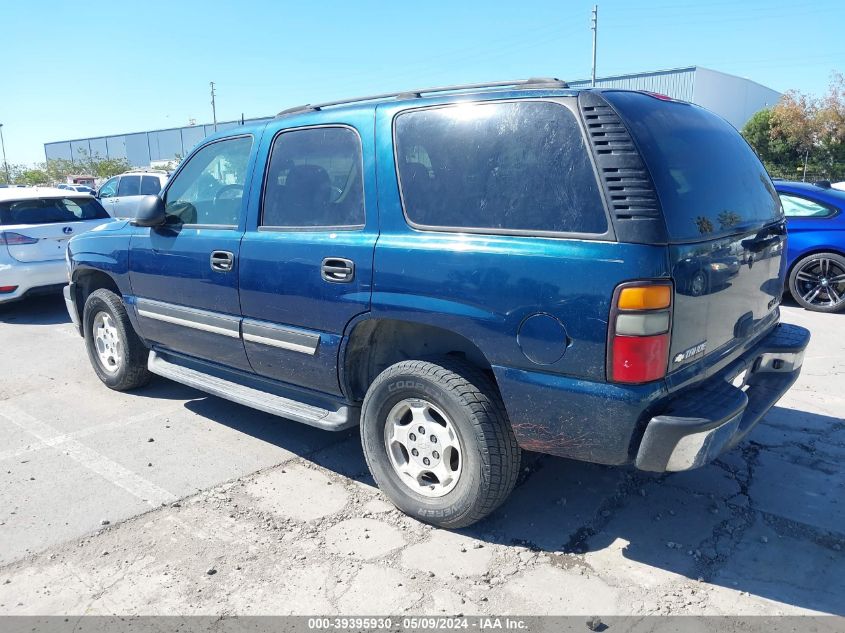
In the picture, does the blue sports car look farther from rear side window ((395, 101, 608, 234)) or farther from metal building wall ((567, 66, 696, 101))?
metal building wall ((567, 66, 696, 101))

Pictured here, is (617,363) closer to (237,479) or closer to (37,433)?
(237,479)

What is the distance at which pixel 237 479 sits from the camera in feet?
12.6

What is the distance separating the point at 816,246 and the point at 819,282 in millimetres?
432

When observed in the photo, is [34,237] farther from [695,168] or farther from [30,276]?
[695,168]

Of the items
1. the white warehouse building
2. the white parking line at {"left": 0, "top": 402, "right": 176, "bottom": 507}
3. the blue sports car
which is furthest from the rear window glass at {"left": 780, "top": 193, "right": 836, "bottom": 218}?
the white warehouse building

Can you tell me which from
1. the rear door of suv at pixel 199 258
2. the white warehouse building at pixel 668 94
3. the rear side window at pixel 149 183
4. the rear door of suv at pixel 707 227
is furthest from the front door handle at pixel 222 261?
the white warehouse building at pixel 668 94

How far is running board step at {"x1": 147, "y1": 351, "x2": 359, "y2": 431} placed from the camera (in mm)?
3572

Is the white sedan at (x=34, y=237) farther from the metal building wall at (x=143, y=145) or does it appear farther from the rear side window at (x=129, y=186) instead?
the metal building wall at (x=143, y=145)

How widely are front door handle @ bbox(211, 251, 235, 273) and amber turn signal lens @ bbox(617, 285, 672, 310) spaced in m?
2.33

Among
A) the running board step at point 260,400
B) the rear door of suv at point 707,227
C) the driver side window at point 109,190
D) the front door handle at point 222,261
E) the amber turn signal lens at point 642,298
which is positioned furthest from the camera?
the driver side window at point 109,190

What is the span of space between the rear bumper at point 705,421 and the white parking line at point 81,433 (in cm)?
361

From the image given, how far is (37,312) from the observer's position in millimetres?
8727

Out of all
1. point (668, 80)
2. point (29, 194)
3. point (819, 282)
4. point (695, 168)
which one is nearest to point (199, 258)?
point (695, 168)

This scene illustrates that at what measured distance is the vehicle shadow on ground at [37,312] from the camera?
8.21 meters
